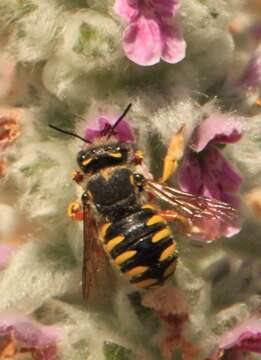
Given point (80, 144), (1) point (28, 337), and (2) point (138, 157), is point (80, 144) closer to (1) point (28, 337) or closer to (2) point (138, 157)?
(2) point (138, 157)

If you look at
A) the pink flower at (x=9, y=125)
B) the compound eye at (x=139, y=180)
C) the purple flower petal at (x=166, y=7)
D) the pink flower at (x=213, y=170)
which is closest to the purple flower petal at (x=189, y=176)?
the pink flower at (x=213, y=170)

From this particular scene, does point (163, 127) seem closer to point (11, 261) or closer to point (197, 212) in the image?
point (197, 212)

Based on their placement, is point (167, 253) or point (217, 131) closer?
point (167, 253)

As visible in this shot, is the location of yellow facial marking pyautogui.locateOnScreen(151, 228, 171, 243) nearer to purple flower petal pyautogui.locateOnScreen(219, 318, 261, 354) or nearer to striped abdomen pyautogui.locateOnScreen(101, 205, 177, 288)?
striped abdomen pyautogui.locateOnScreen(101, 205, 177, 288)

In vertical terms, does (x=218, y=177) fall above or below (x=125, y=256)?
above

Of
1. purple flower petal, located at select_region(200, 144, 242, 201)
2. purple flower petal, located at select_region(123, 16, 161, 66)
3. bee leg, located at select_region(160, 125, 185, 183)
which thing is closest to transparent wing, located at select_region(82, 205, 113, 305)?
bee leg, located at select_region(160, 125, 185, 183)

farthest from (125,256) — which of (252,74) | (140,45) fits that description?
(252,74)
